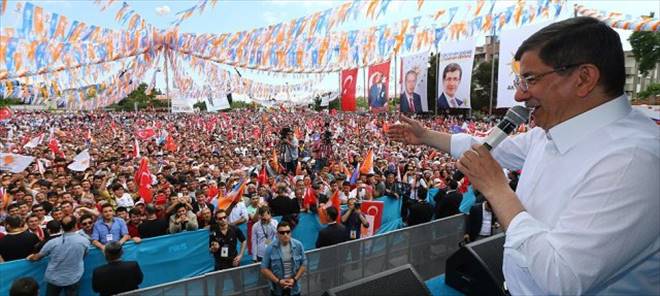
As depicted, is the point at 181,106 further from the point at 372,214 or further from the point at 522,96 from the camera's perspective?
the point at 522,96

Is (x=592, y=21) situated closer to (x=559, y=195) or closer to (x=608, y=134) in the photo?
(x=608, y=134)

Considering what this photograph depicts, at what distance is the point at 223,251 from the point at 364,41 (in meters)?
21.7

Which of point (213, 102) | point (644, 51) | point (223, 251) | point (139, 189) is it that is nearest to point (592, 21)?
point (223, 251)

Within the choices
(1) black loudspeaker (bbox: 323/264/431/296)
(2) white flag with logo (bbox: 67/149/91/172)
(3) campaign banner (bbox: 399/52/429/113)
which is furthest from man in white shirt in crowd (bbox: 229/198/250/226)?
(3) campaign banner (bbox: 399/52/429/113)

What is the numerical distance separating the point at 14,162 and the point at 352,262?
7.32m

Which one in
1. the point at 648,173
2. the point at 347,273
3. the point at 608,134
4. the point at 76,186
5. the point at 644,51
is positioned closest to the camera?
the point at 648,173

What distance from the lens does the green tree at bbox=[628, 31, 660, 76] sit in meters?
37.1

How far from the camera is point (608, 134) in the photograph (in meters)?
1.02

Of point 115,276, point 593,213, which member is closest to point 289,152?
point 115,276

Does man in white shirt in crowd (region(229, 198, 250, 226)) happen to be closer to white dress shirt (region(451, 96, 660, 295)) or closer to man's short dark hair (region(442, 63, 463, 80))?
white dress shirt (region(451, 96, 660, 295))

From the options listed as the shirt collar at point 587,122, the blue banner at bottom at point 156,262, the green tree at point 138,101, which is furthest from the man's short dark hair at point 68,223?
the green tree at point 138,101

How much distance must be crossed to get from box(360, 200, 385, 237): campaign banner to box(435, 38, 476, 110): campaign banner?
11835 mm

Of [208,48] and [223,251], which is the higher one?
[208,48]

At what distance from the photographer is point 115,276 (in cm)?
437
